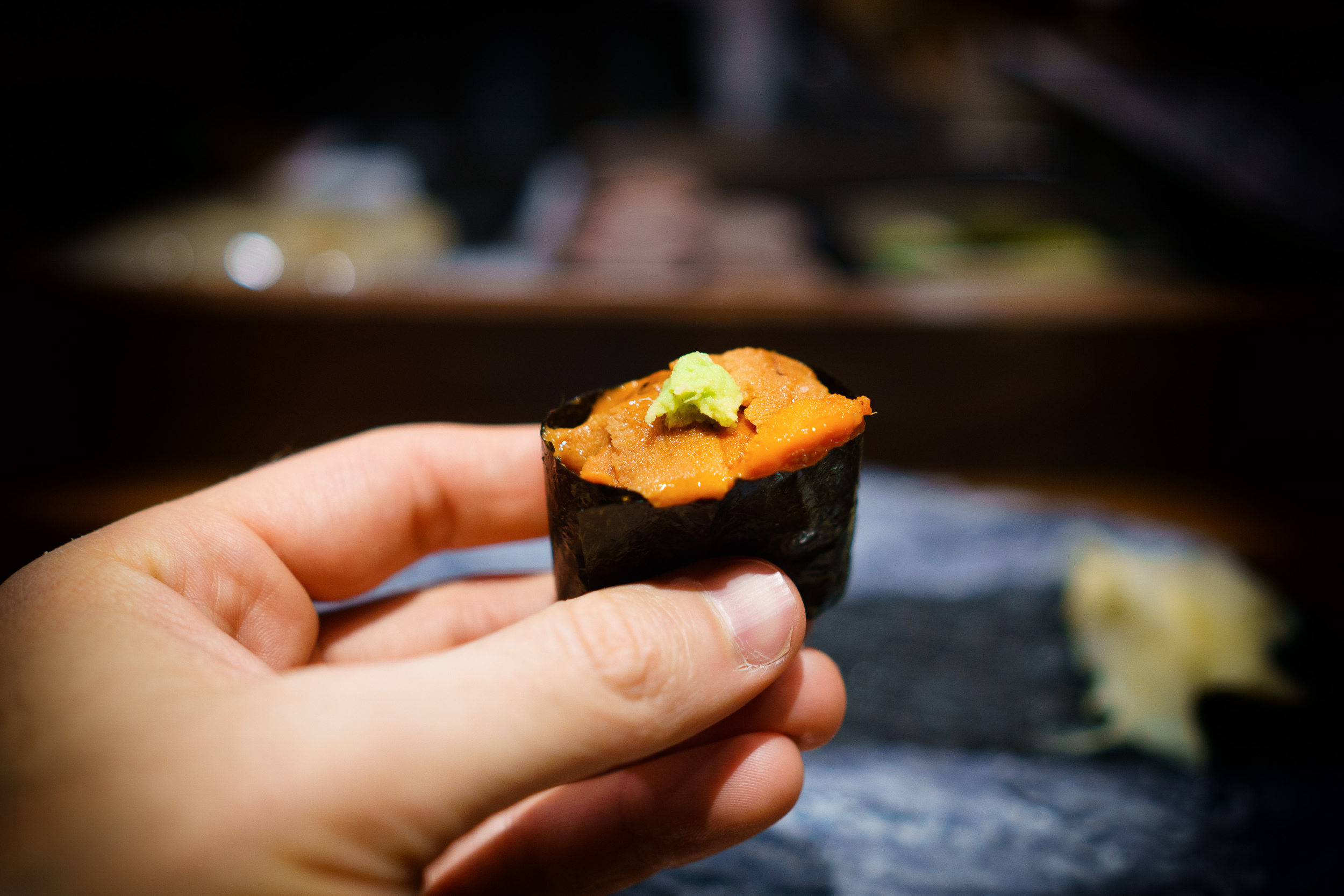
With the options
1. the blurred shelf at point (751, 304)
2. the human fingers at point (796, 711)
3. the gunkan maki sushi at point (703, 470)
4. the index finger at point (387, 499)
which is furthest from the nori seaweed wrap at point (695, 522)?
the blurred shelf at point (751, 304)

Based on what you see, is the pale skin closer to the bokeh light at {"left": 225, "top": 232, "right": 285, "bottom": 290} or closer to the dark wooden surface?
the dark wooden surface

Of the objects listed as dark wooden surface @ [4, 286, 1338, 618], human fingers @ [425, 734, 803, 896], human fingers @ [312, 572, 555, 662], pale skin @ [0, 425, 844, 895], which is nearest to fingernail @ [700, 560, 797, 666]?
pale skin @ [0, 425, 844, 895]

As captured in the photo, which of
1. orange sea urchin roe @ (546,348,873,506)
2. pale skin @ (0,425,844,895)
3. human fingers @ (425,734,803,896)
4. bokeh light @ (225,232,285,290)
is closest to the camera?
pale skin @ (0,425,844,895)

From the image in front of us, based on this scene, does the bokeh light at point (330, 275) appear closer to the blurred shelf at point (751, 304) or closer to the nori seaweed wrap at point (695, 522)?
the blurred shelf at point (751, 304)

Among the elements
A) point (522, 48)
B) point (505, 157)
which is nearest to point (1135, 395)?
point (505, 157)

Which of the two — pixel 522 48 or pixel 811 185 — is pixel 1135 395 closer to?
pixel 811 185

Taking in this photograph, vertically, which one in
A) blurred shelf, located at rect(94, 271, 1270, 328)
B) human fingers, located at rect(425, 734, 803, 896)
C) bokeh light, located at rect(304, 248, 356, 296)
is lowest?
human fingers, located at rect(425, 734, 803, 896)
